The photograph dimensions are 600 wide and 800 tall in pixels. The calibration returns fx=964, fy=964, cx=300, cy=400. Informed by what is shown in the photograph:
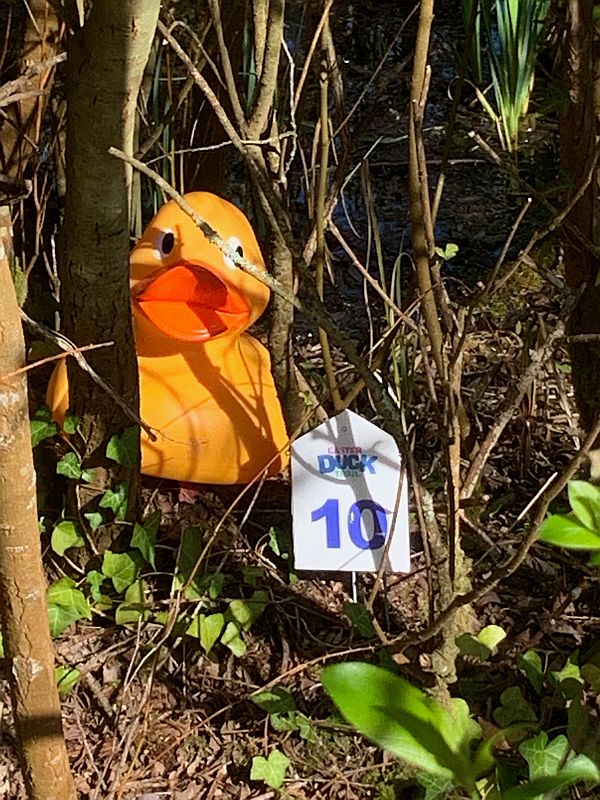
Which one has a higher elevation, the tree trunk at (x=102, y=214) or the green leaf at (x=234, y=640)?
the tree trunk at (x=102, y=214)

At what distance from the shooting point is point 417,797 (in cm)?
114

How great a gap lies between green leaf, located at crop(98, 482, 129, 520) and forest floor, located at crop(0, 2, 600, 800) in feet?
0.30

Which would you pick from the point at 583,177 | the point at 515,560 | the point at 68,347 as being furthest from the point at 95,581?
the point at 583,177

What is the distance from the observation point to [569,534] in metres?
0.53

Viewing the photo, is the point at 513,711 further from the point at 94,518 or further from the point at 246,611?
the point at 94,518

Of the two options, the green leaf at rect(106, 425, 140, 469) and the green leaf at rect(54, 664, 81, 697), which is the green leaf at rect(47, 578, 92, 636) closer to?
the green leaf at rect(54, 664, 81, 697)

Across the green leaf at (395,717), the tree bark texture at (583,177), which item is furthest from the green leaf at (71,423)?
the green leaf at (395,717)

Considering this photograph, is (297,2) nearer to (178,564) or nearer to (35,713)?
(178,564)

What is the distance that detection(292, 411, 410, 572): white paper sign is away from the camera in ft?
3.81

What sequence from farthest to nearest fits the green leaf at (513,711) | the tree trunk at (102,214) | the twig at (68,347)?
the green leaf at (513,711)
the tree trunk at (102,214)
the twig at (68,347)

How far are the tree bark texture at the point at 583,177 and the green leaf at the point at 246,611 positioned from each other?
50cm

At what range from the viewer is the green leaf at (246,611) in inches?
50.0

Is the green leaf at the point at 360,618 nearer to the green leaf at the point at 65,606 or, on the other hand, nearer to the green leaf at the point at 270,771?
the green leaf at the point at 270,771

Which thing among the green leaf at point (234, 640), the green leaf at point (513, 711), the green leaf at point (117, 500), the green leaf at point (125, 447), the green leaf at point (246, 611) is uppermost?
the green leaf at point (125, 447)
